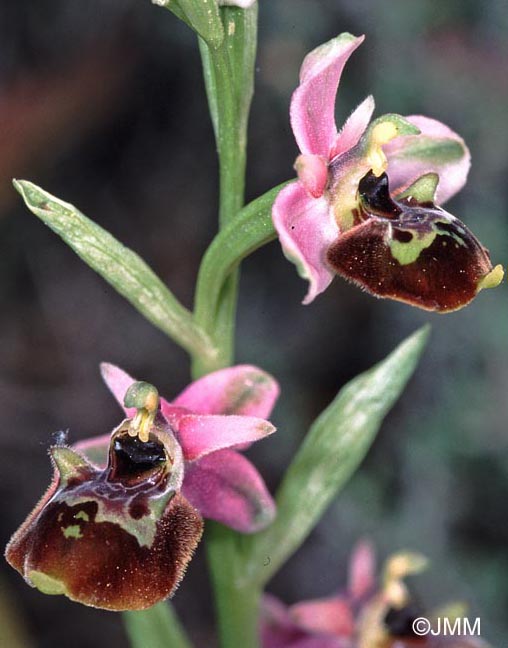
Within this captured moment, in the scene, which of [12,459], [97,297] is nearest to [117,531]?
[12,459]

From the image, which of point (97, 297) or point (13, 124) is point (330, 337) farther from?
point (13, 124)

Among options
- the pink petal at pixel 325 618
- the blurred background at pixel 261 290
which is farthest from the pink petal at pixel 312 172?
the blurred background at pixel 261 290

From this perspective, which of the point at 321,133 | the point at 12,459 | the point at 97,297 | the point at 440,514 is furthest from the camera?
the point at 97,297

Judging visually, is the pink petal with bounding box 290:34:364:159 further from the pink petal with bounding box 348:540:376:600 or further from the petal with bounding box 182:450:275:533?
the pink petal with bounding box 348:540:376:600

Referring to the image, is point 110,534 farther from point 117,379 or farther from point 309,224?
point 309,224

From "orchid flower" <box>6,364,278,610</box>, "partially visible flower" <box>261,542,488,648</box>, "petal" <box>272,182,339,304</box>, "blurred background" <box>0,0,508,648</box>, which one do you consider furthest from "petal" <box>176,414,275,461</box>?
"blurred background" <box>0,0,508,648</box>

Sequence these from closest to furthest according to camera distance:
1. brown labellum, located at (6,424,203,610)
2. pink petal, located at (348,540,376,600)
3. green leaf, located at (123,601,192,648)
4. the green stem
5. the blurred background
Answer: brown labellum, located at (6,424,203,610) → the green stem → green leaf, located at (123,601,192,648) → pink petal, located at (348,540,376,600) → the blurred background

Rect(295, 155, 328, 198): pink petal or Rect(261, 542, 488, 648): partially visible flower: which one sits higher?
Rect(295, 155, 328, 198): pink petal
